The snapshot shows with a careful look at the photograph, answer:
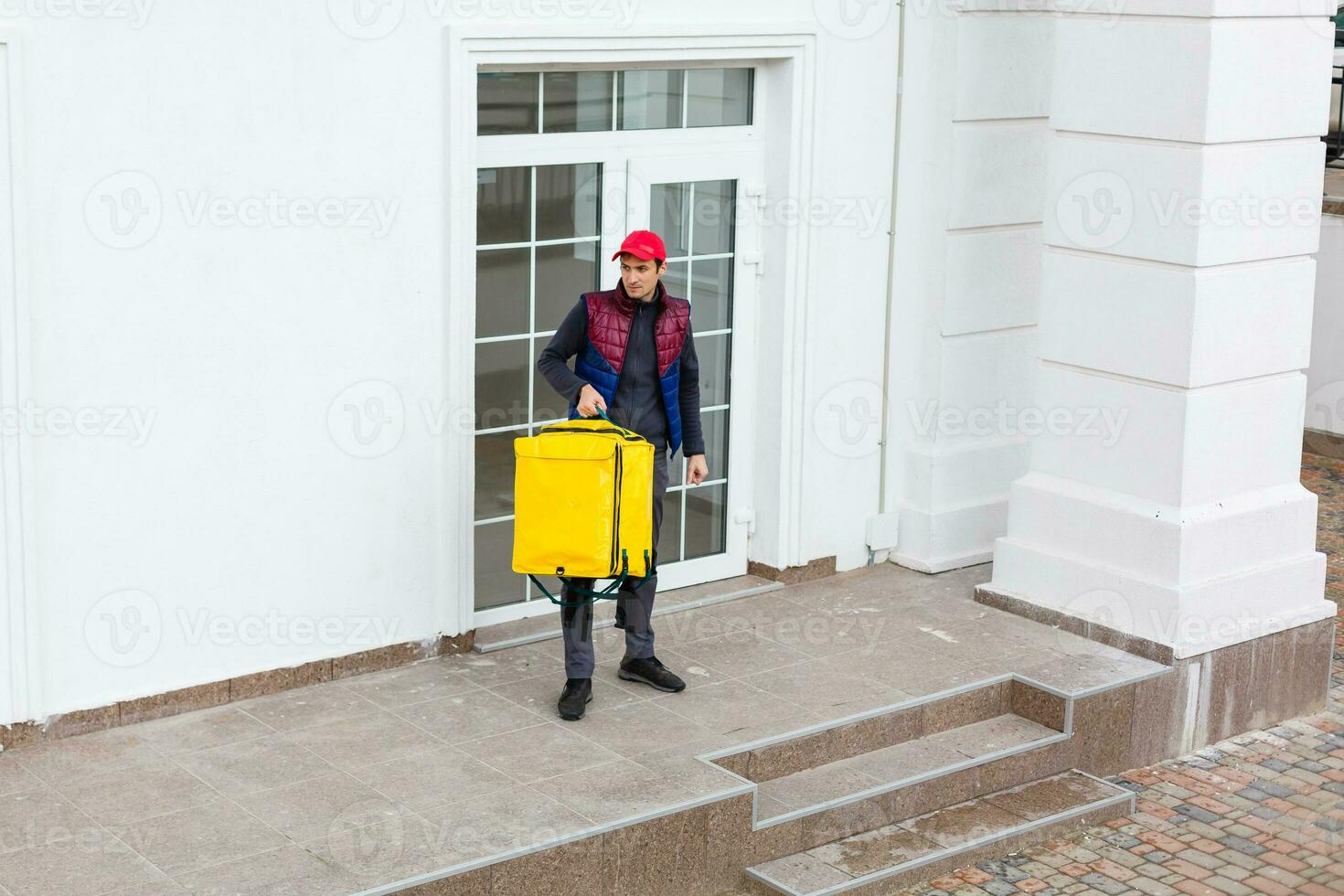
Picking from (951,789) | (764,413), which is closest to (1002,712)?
(951,789)

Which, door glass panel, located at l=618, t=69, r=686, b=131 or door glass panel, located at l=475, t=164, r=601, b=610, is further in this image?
door glass panel, located at l=618, t=69, r=686, b=131


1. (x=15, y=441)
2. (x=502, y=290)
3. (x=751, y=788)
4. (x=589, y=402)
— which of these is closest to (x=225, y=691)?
(x=15, y=441)

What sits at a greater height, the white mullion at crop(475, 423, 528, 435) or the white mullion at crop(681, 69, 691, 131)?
the white mullion at crop(681, 69, 691, 131)

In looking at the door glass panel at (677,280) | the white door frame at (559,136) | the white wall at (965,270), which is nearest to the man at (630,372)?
the white door frame at (559,136)

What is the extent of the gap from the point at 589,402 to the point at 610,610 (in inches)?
70.2

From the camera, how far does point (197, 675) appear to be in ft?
22.9

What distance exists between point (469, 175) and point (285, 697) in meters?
2.33

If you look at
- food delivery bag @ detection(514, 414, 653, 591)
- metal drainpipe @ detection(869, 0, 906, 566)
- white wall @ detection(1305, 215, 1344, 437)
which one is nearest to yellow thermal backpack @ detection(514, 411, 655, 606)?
food delivery bag @ detection(514, 414, 653, 591)

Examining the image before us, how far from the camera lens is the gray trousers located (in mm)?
7027

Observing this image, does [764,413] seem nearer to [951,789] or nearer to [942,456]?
[942,456]

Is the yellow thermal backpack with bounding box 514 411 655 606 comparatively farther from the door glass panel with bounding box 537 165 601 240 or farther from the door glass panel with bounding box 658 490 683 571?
the door glass panel with bounding box 658 490 683 571

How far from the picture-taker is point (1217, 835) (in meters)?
7.11

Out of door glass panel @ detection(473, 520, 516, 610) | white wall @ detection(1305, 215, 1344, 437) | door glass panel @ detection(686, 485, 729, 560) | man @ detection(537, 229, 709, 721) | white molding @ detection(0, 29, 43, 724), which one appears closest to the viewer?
white molding @ detection(0, 29, 43, 724)

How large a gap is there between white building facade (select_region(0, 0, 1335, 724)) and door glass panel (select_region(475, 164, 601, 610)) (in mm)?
20
